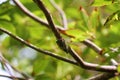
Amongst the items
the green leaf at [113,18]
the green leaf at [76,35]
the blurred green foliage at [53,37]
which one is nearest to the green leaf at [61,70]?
the blurred green foliage at [53,37]

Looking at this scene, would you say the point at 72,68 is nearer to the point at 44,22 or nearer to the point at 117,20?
the point at 44,22

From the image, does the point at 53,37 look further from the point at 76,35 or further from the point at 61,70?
the point at 76,35

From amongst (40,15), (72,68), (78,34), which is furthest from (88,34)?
(72,68)

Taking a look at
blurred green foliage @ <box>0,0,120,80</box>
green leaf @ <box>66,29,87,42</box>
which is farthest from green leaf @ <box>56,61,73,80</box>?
green leaf @ <box>66,29,87,42</box>

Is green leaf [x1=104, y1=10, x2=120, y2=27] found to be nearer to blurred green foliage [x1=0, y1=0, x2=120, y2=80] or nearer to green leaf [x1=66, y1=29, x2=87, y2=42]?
blurred green foliage [x1=0, y1=0, x2=120, y2=80]

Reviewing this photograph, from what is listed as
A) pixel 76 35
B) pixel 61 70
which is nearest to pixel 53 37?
pixel 61 70

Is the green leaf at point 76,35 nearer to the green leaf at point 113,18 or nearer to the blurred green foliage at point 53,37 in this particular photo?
the blurred green foliage at point 53,37

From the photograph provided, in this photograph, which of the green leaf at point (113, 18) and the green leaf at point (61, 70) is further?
the green leaf at point (61, 70)

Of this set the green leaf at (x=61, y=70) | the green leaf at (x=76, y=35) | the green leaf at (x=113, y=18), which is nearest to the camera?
the green leaf at (x=113, y=18)
